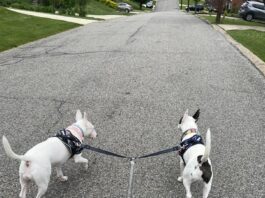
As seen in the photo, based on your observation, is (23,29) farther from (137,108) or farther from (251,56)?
(137,108)

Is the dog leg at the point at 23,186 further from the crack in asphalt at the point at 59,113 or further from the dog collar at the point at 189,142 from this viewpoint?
the crack in asphalt at the point at 59,113

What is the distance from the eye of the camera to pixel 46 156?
16.0 feet

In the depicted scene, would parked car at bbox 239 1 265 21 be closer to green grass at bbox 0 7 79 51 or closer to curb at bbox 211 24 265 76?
green grass at bbox 0 7 79 51

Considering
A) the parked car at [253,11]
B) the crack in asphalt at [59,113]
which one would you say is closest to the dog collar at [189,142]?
the crack in asphalt at [59,113]

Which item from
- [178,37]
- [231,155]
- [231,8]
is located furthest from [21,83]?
[231,8]

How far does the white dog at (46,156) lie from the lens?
15.4 feet

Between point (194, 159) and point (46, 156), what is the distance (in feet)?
5.88

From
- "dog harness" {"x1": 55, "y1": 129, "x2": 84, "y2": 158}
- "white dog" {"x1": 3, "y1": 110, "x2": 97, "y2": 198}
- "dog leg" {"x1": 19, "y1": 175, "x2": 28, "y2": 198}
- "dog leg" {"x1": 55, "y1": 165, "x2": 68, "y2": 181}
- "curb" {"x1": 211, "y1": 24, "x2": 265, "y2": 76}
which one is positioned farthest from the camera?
"curb" {"x1": 211, "y1": 24, "x2": 265, "y2": 76}

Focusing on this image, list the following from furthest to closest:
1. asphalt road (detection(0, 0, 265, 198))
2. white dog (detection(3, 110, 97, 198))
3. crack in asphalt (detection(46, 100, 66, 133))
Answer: crack in asphalt (detection(46, 100, 66, 133)), asphalt road (detection(0, 0, 265, 198)), white dog (detection(3, 110, 97, 198))

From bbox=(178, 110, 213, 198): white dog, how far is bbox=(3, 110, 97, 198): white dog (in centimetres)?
141

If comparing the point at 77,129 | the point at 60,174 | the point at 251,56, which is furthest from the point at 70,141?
the point at 251,56

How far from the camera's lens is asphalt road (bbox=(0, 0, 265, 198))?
19.2 ft

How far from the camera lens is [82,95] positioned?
396 inches

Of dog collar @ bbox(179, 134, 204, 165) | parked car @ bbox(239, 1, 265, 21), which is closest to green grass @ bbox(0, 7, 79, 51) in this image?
dog collar @ bbox(179, 134, 204, 165)
